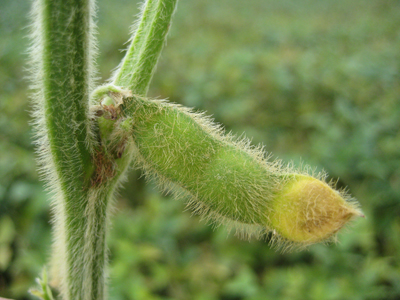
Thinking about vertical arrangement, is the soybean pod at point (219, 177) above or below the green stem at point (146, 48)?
below

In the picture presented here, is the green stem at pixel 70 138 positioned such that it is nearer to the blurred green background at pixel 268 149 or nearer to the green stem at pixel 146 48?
the green stem at pixel 146 48

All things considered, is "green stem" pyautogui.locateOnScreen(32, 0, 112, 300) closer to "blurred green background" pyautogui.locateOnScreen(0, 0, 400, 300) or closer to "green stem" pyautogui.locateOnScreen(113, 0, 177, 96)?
"green stem" pyautogui.locateOnScreen(113, 0, 177, 96)

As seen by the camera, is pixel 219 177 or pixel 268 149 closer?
pixel 219 177

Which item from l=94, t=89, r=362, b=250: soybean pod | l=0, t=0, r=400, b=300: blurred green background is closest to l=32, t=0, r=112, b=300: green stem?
l=94, t=89, r=362, b=250: soybean pod

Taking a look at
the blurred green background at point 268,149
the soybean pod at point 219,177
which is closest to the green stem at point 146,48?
the soybean pod at point 219,177

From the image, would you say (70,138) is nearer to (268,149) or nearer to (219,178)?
(219,178)

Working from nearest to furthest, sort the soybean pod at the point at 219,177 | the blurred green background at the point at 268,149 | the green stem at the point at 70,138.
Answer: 1. the green stem at the point at 70,138
2. the soybean pod at the point at 219,177
3. the blurred green background at the point at 268,149

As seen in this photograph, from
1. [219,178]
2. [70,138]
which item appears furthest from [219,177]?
[70,138]
